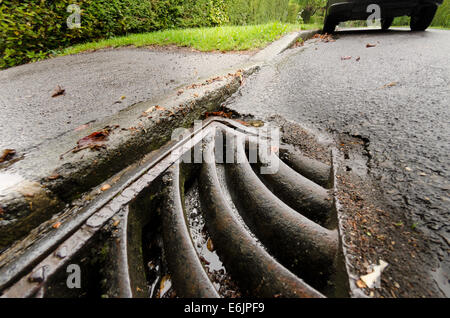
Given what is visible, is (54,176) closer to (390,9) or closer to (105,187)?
(105,187)

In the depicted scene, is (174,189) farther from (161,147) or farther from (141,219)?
(161,147)

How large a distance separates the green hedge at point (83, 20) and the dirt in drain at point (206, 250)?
4481 millimetres

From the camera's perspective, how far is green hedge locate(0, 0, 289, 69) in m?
3.38

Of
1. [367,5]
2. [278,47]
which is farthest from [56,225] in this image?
[367,5]

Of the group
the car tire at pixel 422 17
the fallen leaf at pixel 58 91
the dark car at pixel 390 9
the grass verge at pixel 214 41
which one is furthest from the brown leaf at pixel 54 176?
the car tire at pixel 422 17

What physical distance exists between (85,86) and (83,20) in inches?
134

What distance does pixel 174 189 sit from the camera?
3.03 feet

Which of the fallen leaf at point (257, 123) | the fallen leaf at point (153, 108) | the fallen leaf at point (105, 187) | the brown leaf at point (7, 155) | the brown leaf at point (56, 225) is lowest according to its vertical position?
the brown leaf at point (56, 225)

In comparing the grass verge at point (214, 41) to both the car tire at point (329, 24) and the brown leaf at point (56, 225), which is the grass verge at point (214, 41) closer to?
the car tire at point (329, 24)

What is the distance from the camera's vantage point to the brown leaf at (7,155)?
102 cm

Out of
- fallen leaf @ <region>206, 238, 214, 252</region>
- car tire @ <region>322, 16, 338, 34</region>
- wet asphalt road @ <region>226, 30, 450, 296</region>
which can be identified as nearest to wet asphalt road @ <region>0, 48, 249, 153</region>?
wet asphalt road @ <region>226, 30, 450, 296</region>

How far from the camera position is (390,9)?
143 inches

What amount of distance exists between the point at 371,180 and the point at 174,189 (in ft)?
3.01
